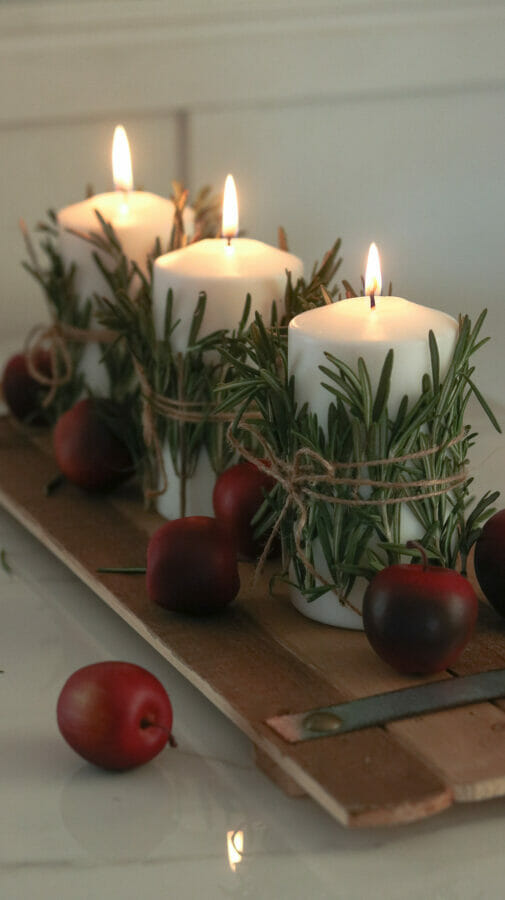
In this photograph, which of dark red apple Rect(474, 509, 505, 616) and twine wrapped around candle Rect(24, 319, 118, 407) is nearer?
dark red apple Rect(474, 509, 505, 616)

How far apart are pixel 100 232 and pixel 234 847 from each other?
550 mm

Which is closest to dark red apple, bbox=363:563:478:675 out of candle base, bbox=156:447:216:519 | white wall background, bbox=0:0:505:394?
candle base, bbox=156:447:216:519

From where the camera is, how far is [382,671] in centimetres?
67

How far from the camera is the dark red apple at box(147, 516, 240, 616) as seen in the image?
0.72m

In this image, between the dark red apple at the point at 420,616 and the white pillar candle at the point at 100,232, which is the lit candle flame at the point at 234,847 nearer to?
the dark red apple at the point at 420,616

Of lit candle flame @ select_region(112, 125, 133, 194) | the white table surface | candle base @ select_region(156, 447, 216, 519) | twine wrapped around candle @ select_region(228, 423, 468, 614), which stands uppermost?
lit candle flame @ select_region(112, 125, 133, 194)

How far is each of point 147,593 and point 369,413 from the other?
0.19 m

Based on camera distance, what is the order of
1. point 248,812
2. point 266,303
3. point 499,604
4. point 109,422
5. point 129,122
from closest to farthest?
1. point 248,812
2. point 499,604
3. point 266,303
4. point 109,422
5. point 129,122

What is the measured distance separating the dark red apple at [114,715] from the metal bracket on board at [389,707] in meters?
0.06

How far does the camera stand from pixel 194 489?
877mm

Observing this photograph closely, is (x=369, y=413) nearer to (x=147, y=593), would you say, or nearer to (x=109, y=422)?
(x=147, y=593)

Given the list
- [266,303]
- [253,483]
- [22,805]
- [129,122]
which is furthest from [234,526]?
[129,122]

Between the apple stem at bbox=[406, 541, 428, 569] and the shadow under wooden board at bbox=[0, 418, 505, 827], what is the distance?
6 cm

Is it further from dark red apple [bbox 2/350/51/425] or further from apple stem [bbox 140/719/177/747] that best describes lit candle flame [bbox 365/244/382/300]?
dark red apple [bbox 2/350/51/425]
